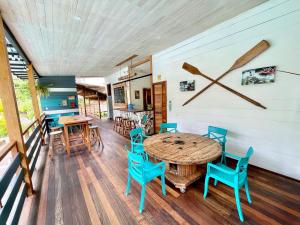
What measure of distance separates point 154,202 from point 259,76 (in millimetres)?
2880

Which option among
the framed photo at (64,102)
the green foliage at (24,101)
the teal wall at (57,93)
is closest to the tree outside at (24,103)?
the green foliage at (24,101)

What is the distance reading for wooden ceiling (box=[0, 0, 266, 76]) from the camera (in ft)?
6.77

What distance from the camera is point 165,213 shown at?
70.2 inches

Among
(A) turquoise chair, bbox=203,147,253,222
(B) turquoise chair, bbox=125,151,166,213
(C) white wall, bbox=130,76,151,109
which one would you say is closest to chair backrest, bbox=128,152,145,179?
(B) turquoise chair, bbox=125,151,166,213

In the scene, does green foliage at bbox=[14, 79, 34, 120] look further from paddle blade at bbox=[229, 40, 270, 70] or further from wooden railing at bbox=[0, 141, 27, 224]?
paddle blade at bbox=[229, 40, 270, 70]

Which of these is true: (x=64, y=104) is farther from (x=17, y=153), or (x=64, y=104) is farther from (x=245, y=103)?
(x=245, y=103)

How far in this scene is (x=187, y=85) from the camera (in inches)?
149

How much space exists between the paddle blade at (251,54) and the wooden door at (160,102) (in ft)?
7.11

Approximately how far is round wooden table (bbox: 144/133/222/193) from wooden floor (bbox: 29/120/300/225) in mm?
176

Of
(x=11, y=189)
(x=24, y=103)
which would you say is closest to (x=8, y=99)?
(x=11, y=189)

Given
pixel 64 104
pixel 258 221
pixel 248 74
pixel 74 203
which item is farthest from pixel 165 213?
pixel 64 104

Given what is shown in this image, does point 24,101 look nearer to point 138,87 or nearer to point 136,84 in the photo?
point 136,84

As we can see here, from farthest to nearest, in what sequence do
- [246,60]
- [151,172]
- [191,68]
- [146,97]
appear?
1. [146,97]
2. [191,68]
3. [246,60]
4. [151,172]

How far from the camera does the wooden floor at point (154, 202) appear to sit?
1706 millimetres
